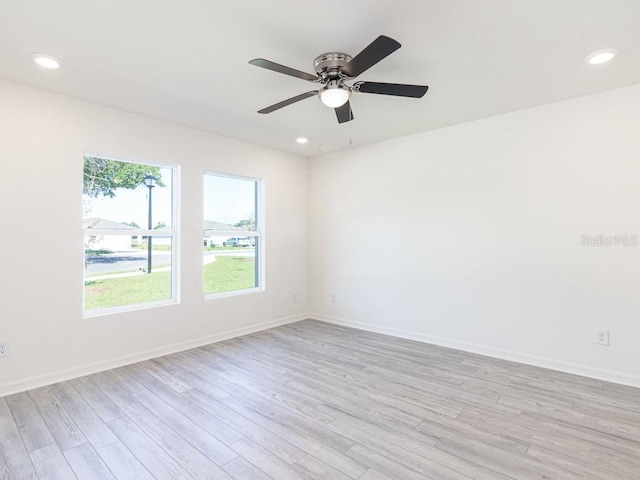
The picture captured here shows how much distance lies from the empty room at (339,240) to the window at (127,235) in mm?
23

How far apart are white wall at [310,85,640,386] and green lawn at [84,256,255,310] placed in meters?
1.42

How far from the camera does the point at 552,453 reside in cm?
197

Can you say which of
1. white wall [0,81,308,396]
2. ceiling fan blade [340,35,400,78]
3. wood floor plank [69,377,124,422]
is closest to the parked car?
white wall [0,81,308,396]

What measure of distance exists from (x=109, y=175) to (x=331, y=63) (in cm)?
254

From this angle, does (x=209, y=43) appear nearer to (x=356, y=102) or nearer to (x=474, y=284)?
(x=356, y=102)

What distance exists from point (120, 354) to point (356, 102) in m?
3.37

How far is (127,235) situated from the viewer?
11.6ft

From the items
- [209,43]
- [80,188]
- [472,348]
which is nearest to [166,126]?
[80,188]

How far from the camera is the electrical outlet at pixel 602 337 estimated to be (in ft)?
9.78

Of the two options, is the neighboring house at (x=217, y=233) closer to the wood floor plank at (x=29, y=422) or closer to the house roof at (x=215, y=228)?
the house roof at (x=215, y=228)

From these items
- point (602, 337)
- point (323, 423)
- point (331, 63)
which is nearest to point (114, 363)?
point (323, 423)

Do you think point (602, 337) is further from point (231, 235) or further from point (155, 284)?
point (155, 284)

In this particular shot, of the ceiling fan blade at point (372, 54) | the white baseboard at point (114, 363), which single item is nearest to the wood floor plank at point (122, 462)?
the white baseboard at point (114, 363)

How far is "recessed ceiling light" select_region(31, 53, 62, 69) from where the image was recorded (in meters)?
2.37
